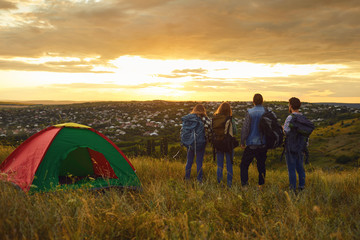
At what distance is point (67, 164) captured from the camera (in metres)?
8.62

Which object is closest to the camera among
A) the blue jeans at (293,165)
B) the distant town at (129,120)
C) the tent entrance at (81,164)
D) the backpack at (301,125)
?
the backpack at (301,125)

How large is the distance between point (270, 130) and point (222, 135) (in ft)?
4.08

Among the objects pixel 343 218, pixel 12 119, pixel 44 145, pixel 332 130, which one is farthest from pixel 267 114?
pixel 12 119

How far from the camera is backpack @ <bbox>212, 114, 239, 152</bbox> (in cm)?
765

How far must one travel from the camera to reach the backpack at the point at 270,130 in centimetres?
711

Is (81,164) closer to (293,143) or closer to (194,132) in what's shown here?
(194,132)

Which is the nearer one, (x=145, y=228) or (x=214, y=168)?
(x=145, y=228)

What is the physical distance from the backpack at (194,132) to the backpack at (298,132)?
Result: 225 cm

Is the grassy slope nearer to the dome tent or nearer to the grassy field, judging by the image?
the grassy field

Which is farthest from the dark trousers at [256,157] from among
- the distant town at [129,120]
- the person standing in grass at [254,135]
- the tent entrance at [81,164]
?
the distant town at [129,120]

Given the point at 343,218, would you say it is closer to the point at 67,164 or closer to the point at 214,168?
the point at 214,168

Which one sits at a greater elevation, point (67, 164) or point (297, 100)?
point (297, 100)

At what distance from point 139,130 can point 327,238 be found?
131 feet

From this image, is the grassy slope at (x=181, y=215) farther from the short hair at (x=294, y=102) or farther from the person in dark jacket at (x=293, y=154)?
the short hair at (x=294, y=102)
